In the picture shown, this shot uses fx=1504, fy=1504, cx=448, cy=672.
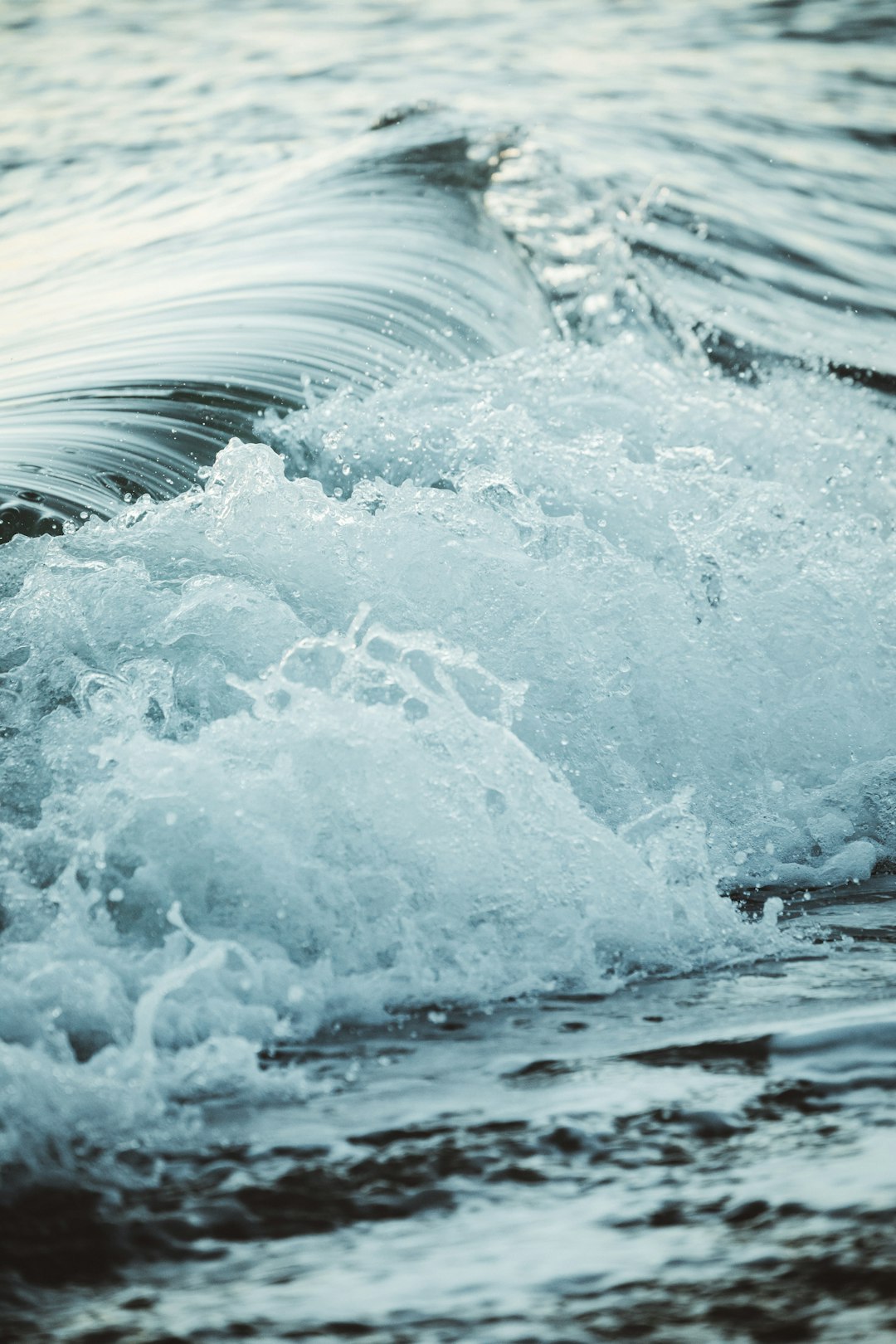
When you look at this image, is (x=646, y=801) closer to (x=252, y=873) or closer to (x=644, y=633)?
(x=644, y=633)

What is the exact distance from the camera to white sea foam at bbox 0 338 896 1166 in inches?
94.5

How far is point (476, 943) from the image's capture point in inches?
103

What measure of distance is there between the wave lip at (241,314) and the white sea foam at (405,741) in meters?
0.75

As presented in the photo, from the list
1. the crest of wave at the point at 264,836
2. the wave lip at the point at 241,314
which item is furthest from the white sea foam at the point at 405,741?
the wave lip at the point at 241,314

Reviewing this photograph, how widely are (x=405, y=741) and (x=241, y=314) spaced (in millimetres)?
3975

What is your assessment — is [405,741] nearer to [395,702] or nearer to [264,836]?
[395,702]

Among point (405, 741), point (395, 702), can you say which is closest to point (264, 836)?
point (405, 741)

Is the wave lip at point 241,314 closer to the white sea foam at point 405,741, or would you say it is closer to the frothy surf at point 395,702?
the frothy surf at point 395,702

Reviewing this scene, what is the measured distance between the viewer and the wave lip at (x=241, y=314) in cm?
495

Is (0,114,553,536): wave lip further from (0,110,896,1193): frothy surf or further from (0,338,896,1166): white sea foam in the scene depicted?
(0,338,896,1166): white sea foam

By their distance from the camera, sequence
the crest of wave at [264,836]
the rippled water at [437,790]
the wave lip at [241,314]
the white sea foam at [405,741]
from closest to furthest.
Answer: the rippled water at [437,790]
the crest of wave at [264,836]
the white sea foam at [405,741]
the wave lip at [241,314]

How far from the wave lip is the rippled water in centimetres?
3

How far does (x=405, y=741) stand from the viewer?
2.81 m

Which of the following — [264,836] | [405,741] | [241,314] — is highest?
[241,314]
